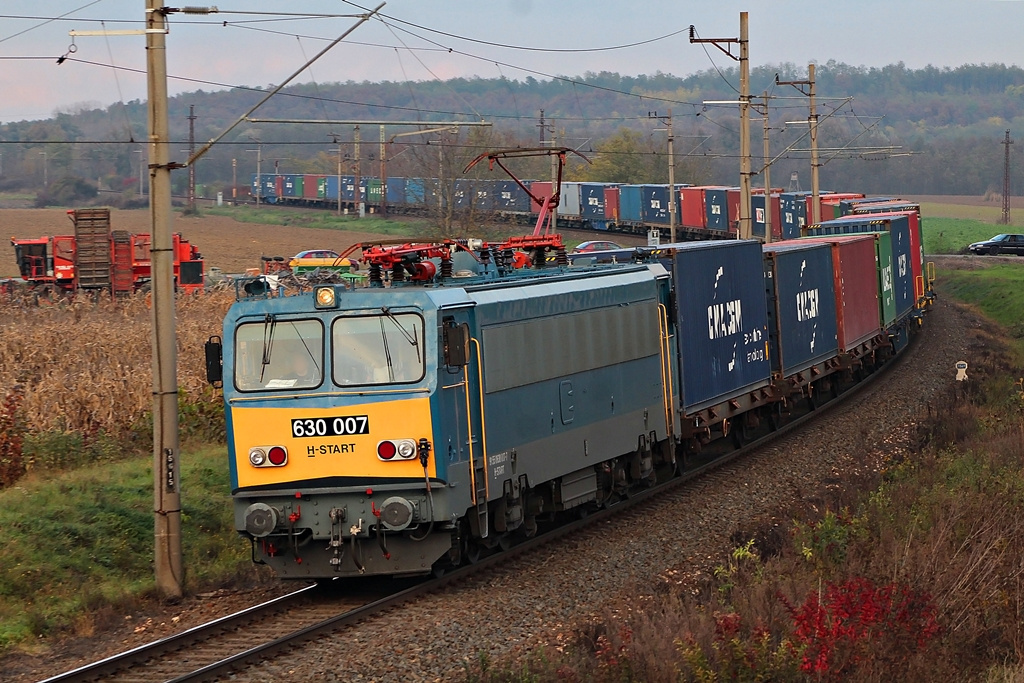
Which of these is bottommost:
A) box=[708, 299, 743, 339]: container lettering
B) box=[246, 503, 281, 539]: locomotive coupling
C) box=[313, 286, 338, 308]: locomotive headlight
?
box=[246, 503, 281, 539]: locomotive coupling

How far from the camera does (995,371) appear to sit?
2850cm

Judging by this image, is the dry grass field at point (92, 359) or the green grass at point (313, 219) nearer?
the dry grass field at point (92, 359)

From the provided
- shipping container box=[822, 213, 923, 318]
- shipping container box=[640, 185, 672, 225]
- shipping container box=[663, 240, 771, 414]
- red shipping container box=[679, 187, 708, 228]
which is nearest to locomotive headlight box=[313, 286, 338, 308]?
shipping container box=[663, 240, 771, 414]

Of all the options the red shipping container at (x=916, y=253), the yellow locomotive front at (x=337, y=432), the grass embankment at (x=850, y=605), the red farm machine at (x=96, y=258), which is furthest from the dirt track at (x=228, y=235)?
the grass embankment at (x=850, y=605)

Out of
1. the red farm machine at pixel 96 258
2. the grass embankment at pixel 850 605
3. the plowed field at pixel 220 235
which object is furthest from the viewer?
the plowed field at pixel 220 235

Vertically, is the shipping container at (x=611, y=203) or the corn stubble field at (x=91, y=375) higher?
the shipping container at (x=611, y=203)

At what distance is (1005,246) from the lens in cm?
7219

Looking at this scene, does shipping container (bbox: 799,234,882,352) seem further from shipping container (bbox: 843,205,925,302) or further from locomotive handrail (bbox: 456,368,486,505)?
locomotive handrail (bbox: 456,368,486,505)

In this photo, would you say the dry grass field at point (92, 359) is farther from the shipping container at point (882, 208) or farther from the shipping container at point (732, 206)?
the shipping container at point (732, 206)

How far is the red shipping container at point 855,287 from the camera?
1051 inches

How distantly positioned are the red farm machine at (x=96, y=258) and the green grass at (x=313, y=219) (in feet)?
87.2

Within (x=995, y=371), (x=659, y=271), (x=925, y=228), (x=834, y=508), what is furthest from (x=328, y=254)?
(x=925, y=228)

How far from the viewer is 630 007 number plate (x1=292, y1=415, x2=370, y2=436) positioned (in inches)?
463

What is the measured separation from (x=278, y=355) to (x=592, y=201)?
62316mm
